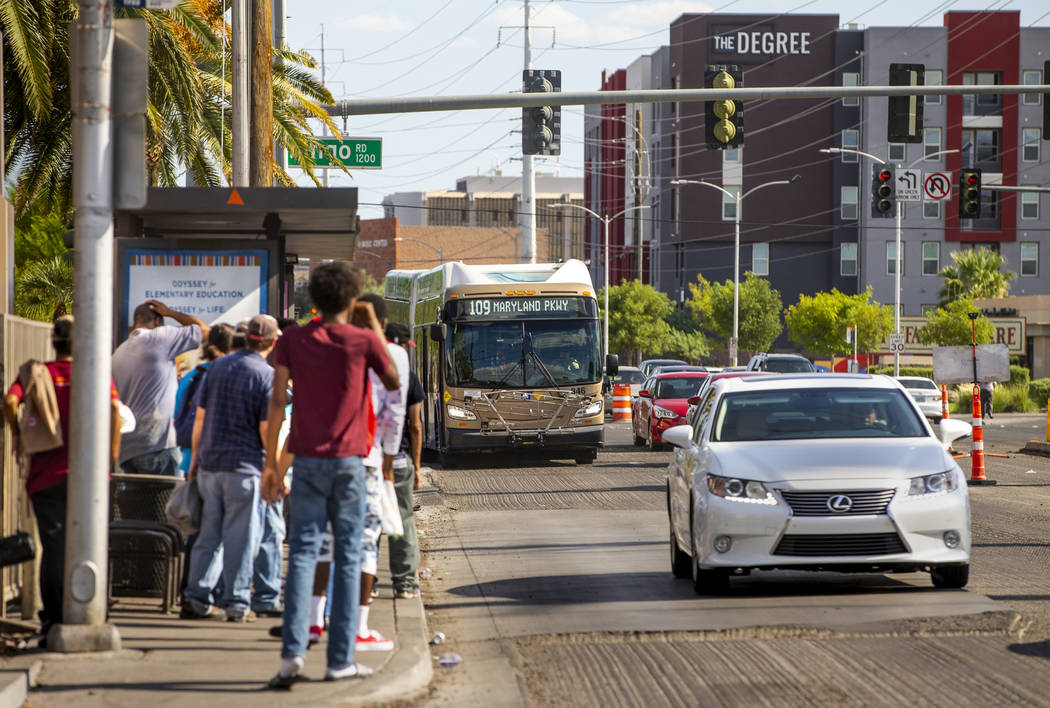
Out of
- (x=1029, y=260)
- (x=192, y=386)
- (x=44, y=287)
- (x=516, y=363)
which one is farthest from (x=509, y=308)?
(x=1029, y=260)

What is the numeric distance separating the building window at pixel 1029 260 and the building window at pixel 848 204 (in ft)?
32.4

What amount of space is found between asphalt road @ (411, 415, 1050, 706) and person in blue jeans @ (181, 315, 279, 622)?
50.0 inches

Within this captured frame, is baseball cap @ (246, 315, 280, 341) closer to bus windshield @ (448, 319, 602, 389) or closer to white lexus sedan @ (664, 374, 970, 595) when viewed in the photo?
white lexus sedan @ (664, 374, 970, 595)

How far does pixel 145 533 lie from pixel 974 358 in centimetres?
2369

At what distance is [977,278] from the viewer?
245 feet

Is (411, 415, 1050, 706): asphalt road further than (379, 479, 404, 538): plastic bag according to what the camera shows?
No

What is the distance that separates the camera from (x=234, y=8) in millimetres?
18188

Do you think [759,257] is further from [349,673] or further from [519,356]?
[349,673]

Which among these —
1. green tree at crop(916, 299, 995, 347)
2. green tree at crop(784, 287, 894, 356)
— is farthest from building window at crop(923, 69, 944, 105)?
green tree at crop(916, 299, 995, 347)

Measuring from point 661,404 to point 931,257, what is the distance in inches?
2367

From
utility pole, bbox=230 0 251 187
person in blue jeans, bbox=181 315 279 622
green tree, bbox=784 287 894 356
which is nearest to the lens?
person in blue jeans, bbox=181 315 279 622

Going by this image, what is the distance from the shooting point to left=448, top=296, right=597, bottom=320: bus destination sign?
82.7ft

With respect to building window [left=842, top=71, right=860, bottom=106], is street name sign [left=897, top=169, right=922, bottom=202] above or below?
below

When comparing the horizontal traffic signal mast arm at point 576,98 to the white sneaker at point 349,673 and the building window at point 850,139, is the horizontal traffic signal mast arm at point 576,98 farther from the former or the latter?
the building window at point 850,139
